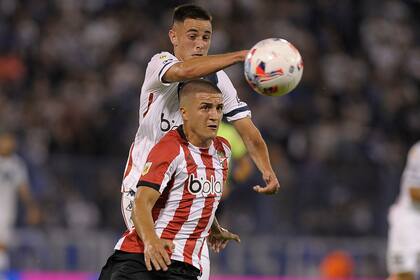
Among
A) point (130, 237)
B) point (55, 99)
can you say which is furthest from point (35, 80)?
point (130, 237)

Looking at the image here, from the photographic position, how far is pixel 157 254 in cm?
554

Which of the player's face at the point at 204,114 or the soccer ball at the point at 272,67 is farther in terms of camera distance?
the player's face at the point at 204,114

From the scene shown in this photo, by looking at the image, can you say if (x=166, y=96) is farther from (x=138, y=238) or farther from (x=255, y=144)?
(x=138, y=238)

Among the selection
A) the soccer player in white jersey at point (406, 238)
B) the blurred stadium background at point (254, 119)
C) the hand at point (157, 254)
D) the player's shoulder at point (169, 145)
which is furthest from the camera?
the blurred stadium background at point (254, 119)

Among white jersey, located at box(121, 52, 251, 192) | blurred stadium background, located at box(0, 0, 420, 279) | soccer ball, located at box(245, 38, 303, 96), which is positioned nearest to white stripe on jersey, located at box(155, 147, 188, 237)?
white jersey, located at box(121, 52, 251, 192)

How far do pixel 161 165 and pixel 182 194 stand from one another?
0.75 ft

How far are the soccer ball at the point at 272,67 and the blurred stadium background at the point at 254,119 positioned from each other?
21.8ft

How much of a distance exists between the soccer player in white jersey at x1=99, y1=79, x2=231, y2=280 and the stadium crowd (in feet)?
25.1

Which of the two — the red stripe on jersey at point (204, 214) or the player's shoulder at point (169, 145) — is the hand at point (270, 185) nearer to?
the red stripe on jersey at point (204, 214)

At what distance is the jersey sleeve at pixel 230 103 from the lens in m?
6.53

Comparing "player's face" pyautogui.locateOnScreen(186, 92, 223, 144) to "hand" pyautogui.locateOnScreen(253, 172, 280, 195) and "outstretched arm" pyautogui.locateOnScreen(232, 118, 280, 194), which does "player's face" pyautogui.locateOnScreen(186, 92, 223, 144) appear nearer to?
"hand" pyautogui.locateOnScreen(253, 172, 280, 195)

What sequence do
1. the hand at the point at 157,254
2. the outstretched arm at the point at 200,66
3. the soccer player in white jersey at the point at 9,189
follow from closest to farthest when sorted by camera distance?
the outstretched arm at the point at 200,66 → the hand at the point at 157,254 → the soccer player in white jersey at the point at 9,189

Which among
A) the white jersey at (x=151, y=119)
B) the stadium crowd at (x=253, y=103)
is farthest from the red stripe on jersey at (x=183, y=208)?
the stadium crowd at (x=253, y=103)

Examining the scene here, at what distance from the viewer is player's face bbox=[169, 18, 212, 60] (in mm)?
6148
